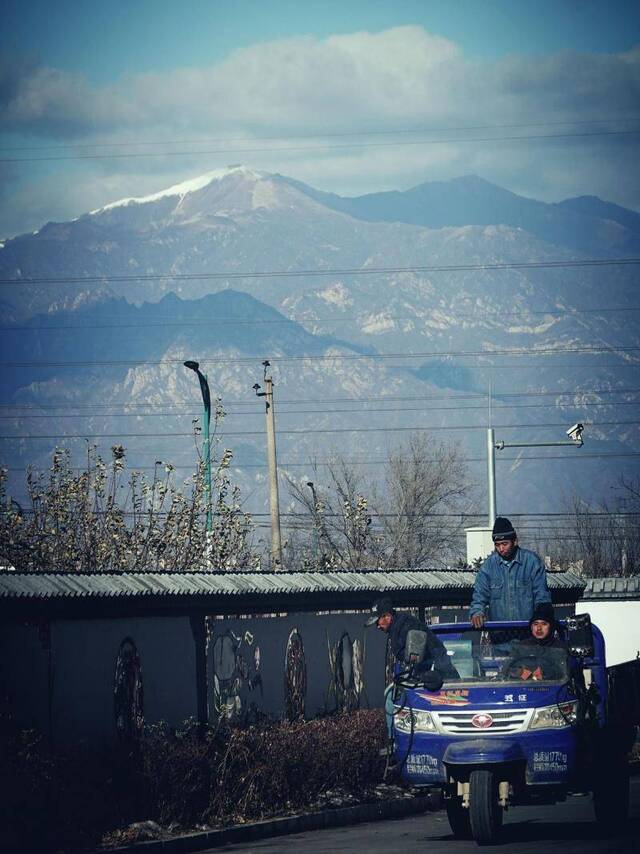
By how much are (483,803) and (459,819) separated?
1.28m

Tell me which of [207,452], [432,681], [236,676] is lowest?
[236,676]

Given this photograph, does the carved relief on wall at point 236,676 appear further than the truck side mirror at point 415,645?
Yes

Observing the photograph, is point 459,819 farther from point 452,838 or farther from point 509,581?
point 509,581

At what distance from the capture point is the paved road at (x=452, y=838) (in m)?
15.4

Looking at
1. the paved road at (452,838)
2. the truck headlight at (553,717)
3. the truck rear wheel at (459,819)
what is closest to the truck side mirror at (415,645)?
the truck headlight at (553,717)

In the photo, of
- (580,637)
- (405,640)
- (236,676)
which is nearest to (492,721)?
(405,640)

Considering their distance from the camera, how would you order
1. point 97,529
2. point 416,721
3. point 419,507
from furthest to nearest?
1. point 419,507
2. point 97,529
3. point 416,721

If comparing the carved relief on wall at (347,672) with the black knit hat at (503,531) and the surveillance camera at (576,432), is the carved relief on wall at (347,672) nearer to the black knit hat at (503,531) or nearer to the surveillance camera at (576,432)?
the black knit hat at (503,531)

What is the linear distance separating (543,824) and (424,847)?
2.65 m

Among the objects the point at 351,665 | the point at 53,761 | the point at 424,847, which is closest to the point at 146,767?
the point at 53,761

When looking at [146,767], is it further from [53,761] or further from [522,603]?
[522,603]

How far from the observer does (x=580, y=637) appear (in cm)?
1773

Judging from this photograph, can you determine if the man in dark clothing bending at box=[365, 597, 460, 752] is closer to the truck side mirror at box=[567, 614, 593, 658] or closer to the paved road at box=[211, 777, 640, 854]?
the paved road at box=[211, 777, 640, 854]

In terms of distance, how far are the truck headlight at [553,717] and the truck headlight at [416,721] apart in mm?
1003
